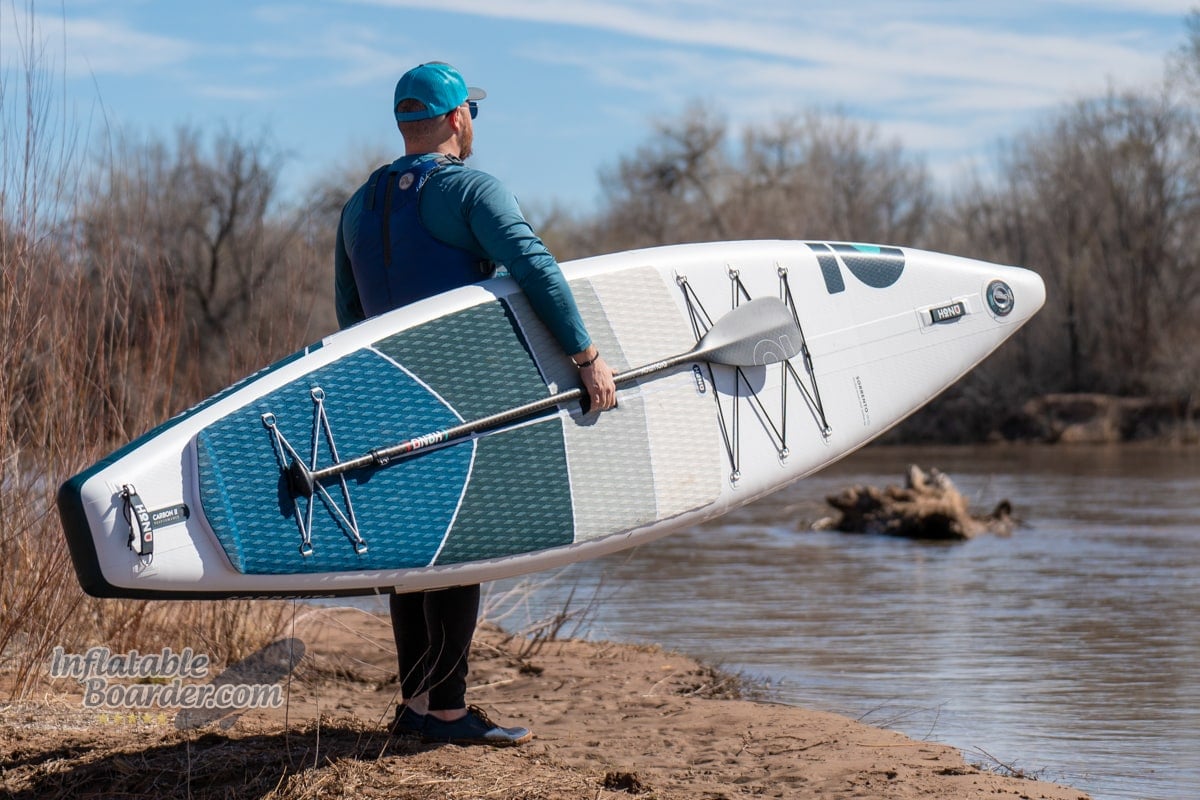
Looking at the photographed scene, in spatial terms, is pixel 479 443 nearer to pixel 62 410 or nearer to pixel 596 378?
pixel 596 378

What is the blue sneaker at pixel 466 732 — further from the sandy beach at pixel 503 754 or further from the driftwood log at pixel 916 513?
the driftwood log at pixel 916 513

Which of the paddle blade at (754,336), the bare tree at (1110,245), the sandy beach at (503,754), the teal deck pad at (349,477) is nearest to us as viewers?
the sandy beach at (503,754)

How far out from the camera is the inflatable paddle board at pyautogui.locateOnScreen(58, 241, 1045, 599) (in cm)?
316

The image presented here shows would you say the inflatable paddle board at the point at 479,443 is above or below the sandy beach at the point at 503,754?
above

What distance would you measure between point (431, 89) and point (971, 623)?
4.16m

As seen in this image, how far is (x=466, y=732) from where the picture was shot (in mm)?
3449

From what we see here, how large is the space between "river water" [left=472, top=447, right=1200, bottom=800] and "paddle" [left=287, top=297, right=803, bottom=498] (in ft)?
4.18

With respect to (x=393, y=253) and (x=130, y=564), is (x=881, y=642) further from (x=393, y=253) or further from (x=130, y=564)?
(x=130, y=564)

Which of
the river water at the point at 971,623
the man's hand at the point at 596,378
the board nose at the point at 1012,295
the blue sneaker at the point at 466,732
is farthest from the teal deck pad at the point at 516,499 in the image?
the board nose at the point at 1012,295

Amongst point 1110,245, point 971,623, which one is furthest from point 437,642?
point 1110,245

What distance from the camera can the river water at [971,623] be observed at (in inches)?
163

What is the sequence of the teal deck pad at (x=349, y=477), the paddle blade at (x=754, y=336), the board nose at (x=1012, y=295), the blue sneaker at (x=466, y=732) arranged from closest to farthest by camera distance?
the teal deck pad at (x=349, y=477), the blue sneaker at (x=466, y=732), the paddle blade at (x=754, y=336), the board nose at (x=1012, y=295)

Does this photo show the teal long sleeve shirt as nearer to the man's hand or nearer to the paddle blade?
the man's hand

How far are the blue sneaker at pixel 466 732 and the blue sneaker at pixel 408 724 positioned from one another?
27 mm
